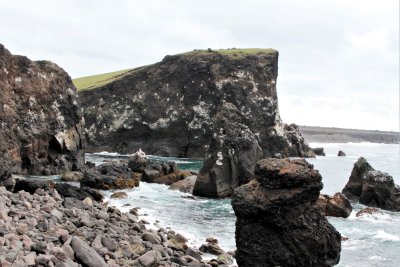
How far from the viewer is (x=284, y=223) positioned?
1861 centimetres

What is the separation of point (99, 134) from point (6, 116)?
56.9 m

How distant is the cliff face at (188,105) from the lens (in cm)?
10244

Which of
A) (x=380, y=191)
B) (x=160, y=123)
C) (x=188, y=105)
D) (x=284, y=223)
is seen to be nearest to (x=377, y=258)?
(x=284, y=223)

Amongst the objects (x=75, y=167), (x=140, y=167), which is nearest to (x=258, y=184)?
(x=140, y=167)

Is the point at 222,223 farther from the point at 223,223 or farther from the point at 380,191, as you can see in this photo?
the point at 380,191

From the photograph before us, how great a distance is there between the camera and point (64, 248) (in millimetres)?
15578

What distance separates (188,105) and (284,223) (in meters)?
89.7

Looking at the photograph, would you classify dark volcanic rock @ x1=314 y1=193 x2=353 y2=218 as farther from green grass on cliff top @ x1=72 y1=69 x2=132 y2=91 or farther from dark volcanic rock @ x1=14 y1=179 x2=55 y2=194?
green grass on cliff top @ x1=72 y1=69 x2=132 y2=91

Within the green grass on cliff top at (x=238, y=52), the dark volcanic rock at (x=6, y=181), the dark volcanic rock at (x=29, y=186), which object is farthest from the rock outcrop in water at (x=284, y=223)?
the green grass on cliff top at (x=238, y=52)

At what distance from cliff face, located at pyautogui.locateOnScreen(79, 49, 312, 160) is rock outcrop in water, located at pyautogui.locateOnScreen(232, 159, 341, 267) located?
80144 millimetres

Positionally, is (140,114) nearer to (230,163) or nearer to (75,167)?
(75,167)

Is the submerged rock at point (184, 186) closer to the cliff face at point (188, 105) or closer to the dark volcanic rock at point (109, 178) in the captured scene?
the dark volcanic rock at point (109, 178)

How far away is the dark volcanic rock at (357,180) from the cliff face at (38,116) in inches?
1253

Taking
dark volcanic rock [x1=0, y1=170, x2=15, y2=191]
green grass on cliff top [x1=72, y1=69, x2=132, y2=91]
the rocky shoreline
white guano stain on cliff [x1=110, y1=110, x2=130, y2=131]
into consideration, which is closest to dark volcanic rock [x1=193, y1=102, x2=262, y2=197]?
the rocky shoreline
